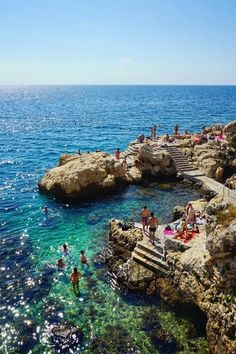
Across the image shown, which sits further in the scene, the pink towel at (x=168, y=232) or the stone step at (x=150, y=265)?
the pink towel at (x=168, y=232)

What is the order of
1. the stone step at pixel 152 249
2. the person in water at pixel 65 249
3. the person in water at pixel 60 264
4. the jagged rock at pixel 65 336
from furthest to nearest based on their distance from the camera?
the person in water at pixel 65 249 < the person in water at pixel 60 264 < the stone step at pixel 152 249 < the jagged rock at pixel 65 336

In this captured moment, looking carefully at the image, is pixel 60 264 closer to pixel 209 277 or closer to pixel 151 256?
pixel 151 256

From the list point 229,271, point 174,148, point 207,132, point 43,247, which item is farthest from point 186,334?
point 207,132

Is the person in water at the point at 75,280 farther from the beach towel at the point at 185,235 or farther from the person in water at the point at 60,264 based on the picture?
the beach towel at the point at 185,235

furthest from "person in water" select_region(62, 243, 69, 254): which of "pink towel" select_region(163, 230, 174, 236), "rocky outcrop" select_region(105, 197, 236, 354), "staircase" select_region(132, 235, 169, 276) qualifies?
"pink towel" select_region(163, 230, 174, 236)

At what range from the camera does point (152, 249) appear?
23.2 meters

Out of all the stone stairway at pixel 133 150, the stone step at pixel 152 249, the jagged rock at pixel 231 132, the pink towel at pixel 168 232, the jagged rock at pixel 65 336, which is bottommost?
the jagged rock at pixel 65 336

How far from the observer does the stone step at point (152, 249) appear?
2267 cm

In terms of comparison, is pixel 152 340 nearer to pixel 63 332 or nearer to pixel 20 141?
pixel 63 332

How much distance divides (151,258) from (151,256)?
22cm

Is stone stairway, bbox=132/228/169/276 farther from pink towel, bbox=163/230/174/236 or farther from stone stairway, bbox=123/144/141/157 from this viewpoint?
stone stairway, bbox=123/144/141/157

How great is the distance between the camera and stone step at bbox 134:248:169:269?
22019mm

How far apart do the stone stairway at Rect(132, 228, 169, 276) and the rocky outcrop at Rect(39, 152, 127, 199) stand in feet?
43.9

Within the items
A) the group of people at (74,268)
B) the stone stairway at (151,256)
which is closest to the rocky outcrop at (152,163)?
the group of people at (74,268)
